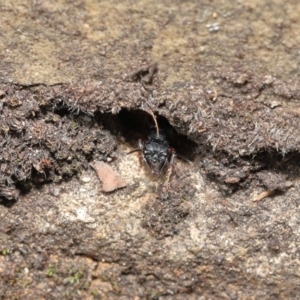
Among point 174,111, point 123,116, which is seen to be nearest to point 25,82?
point 123,116

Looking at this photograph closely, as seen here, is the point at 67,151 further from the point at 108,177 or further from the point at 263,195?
the point at 263,195

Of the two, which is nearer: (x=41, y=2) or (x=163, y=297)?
(x=41, y=2)

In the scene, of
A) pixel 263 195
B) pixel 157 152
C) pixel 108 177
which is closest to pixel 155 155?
pixel 157 152

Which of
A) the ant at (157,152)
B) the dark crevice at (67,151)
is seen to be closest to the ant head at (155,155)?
the ant at (157,152)

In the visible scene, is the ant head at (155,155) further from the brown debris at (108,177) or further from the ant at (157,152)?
the brown debris at (108,177)

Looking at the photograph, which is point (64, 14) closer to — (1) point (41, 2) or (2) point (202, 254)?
(1) point (41, 2)

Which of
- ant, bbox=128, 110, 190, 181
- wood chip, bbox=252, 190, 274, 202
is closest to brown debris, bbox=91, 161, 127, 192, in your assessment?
ant, bbox=128, 110, 190, 181
